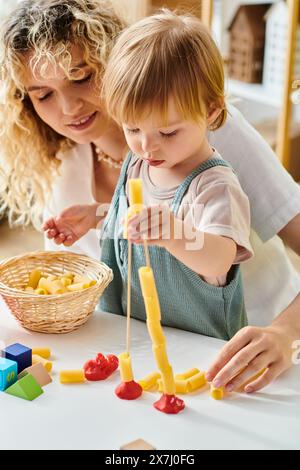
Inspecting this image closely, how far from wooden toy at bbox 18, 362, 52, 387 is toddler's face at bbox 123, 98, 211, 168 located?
0.36m

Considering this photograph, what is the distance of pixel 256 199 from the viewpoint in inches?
51.3

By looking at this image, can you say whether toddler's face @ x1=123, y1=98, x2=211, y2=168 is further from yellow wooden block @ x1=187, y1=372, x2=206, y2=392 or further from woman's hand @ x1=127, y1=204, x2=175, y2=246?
yellow wooden block @ x1=187, y1=372, x2=206, y2=392

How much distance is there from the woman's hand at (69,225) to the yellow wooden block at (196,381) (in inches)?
17.6

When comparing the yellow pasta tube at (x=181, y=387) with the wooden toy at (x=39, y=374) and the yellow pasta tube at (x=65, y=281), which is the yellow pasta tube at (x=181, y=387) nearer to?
the wooden toy at (x=39, y=374)

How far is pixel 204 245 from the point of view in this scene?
995 mm

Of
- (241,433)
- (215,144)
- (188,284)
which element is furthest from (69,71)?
(241,433)

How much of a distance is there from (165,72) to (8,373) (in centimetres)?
50

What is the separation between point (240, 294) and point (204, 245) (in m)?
0.25

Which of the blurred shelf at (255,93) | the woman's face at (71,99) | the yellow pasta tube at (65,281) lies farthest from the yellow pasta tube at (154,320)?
the blurred shelf at (255,93)

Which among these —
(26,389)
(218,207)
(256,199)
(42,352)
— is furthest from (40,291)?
(256,199)

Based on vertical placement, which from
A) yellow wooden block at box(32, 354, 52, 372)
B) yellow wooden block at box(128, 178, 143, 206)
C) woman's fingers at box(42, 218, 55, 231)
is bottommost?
yellow wooden block at box(32, 354, 52, 372)

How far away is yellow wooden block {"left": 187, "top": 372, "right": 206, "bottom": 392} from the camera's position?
975 mm

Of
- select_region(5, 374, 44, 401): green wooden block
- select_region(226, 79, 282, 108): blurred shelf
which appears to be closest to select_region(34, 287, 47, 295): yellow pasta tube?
select_region(5, 374, 44, 401): green wooden block

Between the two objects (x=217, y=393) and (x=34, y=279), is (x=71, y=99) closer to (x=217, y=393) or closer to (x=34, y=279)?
(x=34, y=279)
